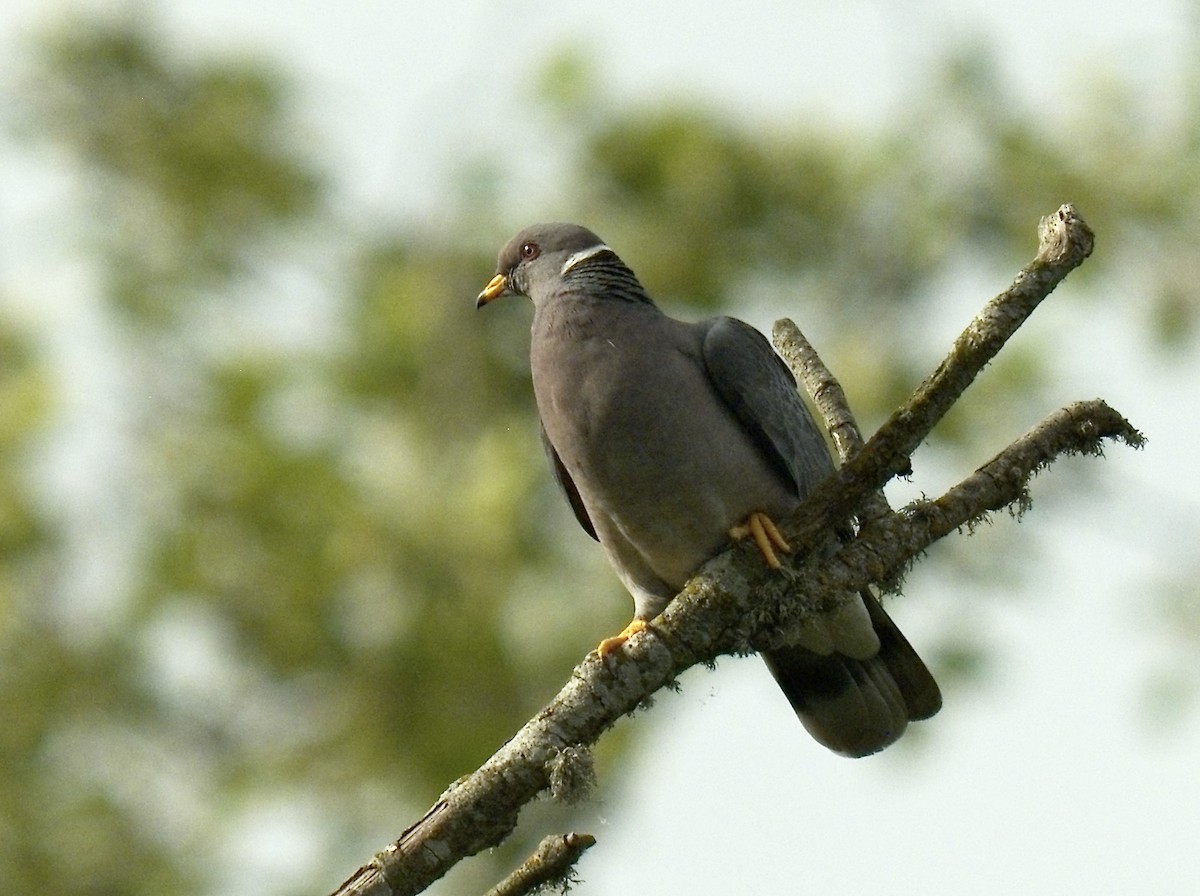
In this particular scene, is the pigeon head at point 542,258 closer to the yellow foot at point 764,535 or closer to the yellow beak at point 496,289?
the yellow beak at point 496,289

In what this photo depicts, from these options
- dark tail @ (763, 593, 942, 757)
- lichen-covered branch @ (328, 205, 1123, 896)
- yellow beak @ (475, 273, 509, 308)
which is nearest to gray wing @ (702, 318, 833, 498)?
dark tail @ (763, 593, 942, 757)

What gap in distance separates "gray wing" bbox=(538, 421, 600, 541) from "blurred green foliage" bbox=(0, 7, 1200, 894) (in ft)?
13.8

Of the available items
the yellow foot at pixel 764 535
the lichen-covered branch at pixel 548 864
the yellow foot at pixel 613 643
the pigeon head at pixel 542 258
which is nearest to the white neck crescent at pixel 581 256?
the pigeon head at pixel 542 258

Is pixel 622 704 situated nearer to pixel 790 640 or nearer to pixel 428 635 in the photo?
pixel 790 640

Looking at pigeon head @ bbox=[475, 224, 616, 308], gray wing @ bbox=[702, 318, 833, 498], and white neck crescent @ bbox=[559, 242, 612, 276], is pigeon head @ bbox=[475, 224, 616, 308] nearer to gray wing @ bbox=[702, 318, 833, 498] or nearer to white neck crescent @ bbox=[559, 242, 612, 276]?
white neck crescent @ bbox=[559, 242, 612, 276]

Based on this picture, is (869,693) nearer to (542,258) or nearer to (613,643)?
(613,643)

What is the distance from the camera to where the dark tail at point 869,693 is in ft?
14.6

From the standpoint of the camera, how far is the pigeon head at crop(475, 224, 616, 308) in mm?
5082

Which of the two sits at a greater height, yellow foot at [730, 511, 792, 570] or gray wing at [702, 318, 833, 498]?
gray wing at [702, 318, 833, 498]

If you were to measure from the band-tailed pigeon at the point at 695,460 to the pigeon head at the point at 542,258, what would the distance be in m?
0.32

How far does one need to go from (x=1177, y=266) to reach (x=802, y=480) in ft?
27.9

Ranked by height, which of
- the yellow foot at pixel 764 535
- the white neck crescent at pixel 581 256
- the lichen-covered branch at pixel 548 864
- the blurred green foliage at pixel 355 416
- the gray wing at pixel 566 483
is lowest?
the lichen-covered branch at pixel 548 864

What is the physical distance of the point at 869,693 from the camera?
14.7ft

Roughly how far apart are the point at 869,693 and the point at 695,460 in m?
0.82
